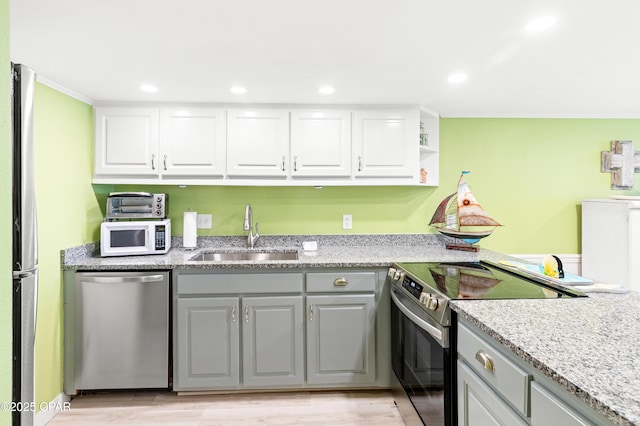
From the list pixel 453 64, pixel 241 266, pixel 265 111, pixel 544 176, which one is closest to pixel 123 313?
pixel 241 266

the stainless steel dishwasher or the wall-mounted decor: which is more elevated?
the wall-mounted decor

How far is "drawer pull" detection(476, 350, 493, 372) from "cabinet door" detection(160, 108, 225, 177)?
2.15m

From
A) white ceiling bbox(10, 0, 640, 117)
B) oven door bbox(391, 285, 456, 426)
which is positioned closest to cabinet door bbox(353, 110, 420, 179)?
white ceiling bbox(10, 0, 640, 117)

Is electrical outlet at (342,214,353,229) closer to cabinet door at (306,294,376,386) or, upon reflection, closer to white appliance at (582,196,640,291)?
cabinet door at (306,294,376,386)

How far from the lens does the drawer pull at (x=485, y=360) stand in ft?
4.05

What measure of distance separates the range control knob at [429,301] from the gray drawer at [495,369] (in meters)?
0.16

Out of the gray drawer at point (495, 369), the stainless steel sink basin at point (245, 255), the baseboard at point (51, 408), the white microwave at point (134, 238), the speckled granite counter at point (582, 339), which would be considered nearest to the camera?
the speckled granite counter at point (582, 339)

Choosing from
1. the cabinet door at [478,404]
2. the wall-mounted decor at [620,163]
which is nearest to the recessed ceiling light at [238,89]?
the cabinet door at [478,404]

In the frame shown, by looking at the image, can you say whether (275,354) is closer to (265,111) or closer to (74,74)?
(265,111)

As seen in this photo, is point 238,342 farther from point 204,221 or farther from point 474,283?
point 474,283

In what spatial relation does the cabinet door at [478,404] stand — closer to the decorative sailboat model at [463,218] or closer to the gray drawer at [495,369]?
the gray drawer at [495,369]

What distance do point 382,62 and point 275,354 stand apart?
1922mm

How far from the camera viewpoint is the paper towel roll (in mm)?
2942
